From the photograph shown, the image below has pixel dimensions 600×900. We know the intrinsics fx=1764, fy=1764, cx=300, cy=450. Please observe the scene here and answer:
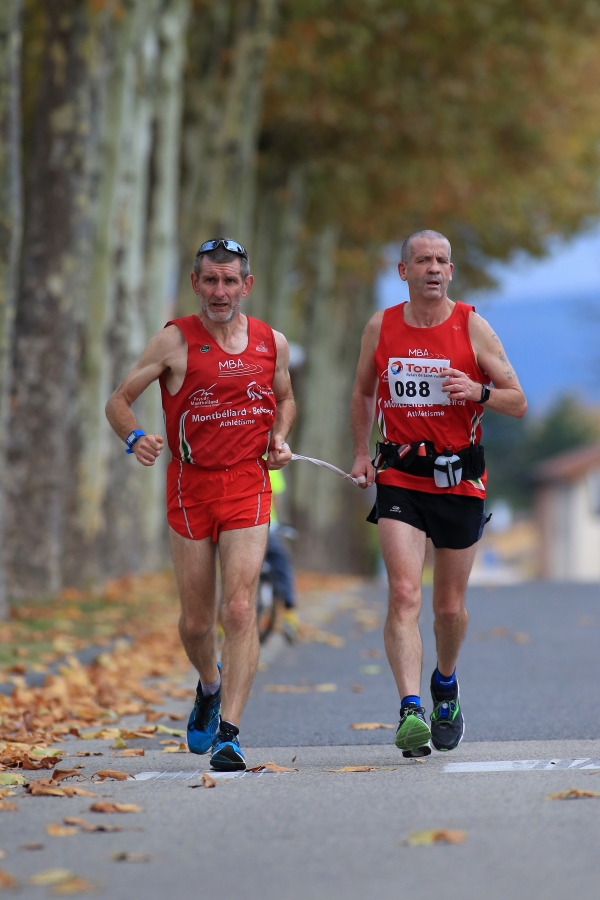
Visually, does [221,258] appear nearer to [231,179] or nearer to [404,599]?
[404,599]

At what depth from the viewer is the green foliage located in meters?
121

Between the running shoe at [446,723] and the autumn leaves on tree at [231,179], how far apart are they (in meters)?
6.88

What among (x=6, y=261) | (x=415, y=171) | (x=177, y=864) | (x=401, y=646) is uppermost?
(x=415, y=171)

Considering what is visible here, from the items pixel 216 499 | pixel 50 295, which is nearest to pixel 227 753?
pixel 216 499

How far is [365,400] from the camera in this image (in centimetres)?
828

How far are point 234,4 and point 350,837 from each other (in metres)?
20.3

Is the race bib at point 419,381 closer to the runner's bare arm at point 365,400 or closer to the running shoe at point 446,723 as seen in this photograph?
the runner's bare arm at point 365,400

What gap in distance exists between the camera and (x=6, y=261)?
1376 centimetres

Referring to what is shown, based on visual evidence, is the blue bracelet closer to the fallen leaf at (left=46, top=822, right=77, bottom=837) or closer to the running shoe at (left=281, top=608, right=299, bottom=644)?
the fallen leaf at (left=46, top=822, right=77, bottom=837)

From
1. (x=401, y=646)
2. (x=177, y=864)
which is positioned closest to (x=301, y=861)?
(x=177, y=864)

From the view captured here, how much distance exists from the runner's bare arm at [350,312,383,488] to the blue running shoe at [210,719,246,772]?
1364 mm

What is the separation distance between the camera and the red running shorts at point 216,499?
7.66 metres

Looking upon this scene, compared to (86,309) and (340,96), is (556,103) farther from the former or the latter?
(86,309)

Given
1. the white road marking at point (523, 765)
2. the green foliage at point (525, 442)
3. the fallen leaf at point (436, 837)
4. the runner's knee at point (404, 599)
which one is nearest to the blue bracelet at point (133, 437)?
the runner's knee at point (404, 599)
